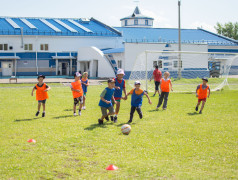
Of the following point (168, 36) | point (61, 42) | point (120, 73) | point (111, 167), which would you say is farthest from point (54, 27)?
point (111, 167)

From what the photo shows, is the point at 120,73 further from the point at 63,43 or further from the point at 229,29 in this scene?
the point at 229,29

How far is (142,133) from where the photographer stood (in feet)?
31.9

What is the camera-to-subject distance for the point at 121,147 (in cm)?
812

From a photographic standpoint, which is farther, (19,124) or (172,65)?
(172,65)

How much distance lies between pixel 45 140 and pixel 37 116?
14.7 ft

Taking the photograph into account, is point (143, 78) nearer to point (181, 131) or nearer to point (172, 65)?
point (172, 65)

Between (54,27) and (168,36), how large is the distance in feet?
62.0

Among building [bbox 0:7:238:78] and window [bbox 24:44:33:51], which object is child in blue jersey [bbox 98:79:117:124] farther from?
window [bbox 24:44:33:51]

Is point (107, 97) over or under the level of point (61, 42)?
under

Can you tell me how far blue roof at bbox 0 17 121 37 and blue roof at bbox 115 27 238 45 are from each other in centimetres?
286

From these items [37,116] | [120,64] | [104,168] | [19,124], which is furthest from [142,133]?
[120,64]

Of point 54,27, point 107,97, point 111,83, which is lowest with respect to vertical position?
point 107,97

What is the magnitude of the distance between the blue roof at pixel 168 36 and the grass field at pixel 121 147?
43.5 metres

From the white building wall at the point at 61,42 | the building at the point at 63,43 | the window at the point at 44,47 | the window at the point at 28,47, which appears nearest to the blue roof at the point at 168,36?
the building at the point at 63,43
